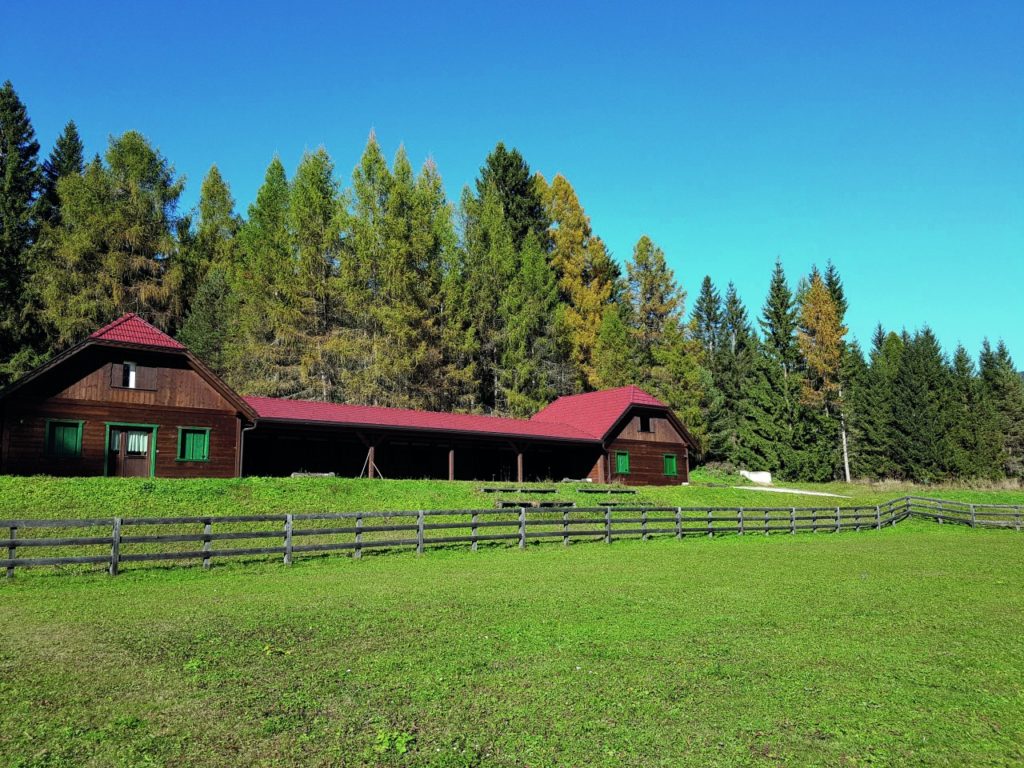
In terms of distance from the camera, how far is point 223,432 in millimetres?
28453


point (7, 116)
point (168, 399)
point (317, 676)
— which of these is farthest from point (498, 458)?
point (7, 116)

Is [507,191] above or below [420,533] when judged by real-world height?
above

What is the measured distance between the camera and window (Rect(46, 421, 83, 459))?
82.3ft

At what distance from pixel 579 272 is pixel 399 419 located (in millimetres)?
27614

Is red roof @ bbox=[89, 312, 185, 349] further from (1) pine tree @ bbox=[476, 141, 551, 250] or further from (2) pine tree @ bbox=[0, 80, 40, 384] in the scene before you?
(1) pine tree @ bbox=[476, 141, 551, 250]

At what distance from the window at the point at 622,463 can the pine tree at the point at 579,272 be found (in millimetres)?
14450

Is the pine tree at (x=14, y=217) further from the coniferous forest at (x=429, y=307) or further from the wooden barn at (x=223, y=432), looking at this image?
the wooden barn at (x=223, y=432)

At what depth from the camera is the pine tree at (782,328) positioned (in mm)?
53094

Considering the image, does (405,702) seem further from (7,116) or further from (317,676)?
(7,116)

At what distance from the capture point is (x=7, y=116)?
4884 centimetres

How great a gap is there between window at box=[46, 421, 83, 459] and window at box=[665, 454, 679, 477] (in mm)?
29599

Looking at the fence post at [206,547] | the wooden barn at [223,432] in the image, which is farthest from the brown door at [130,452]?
the fence post at [206,547]

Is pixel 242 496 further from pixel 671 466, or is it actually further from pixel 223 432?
pixel 671 466

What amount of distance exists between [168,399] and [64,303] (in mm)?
19474
